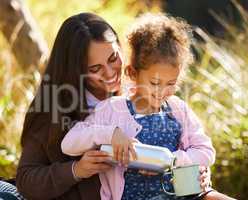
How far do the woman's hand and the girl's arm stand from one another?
0.97ft

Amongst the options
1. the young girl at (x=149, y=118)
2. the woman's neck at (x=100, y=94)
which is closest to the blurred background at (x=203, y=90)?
the woman's neck at (x=100, y=94)

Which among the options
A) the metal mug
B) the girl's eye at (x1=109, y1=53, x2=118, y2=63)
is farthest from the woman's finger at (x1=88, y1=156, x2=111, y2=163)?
the girl's eye at (x1=109, y1=53, x2=118, y2=63)

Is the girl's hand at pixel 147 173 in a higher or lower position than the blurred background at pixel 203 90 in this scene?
lower

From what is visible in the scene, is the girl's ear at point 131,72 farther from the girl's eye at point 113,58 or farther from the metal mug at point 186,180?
the metal mug at point 186,180

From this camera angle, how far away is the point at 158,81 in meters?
3.04

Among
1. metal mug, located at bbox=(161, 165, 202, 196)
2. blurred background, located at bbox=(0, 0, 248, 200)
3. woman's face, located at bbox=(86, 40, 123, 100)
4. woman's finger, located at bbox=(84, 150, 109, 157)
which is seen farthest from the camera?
blurred background, located at bbox=(0, 0, 248, 200)

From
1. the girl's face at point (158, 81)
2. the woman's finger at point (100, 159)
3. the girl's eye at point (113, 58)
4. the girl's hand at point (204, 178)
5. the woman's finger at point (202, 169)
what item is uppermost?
the girl's eye at point (113, 58)

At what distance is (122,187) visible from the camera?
3.10 meters

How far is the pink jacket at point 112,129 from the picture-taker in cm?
302

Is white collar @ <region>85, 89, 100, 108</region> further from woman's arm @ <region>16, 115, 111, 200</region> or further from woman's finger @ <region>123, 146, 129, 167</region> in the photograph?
woman's finger @ <region>123, 146, 129, 167</region>

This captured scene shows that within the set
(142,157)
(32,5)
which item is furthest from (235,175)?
(32,5)

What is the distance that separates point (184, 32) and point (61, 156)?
30.2 inches

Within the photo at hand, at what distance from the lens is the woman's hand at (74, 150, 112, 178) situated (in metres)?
2.99

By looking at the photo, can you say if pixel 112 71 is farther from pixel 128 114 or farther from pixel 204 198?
pixel 204 198
